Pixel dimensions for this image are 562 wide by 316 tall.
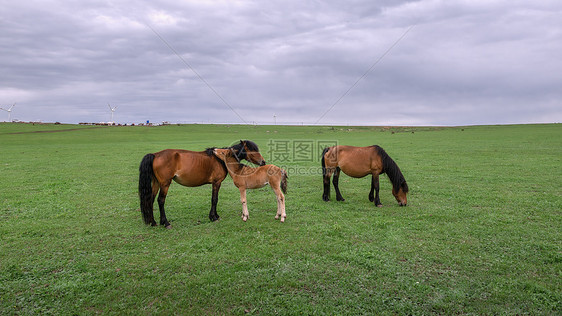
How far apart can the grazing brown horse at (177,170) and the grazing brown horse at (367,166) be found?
2.76 meters

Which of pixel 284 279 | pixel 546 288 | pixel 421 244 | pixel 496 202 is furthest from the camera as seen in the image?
pixel 496 202

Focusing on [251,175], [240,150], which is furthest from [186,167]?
[251,175]

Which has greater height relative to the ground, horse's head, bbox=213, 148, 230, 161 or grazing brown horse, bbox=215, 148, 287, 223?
horse's head, bbox=213, 148, 230, 161

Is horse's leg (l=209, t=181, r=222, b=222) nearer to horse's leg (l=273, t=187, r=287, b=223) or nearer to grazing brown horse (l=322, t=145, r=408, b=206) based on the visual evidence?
horse's leg (l=273, t=187, r=287, b=223)

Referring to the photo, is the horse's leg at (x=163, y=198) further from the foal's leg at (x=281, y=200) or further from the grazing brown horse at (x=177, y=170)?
the foal's leg at (x=281, y=200)

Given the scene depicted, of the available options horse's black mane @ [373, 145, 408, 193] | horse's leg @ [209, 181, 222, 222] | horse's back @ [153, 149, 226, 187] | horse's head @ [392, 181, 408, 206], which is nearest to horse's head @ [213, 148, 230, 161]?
horse's back @ [153, 149, 226, 187]

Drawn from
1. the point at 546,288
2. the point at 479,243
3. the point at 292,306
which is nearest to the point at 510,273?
the point at 546,288

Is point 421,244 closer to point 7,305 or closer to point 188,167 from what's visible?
point 188,167

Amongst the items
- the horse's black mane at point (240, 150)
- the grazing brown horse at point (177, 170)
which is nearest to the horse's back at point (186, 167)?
the grazing brown horse at point (177, 170)

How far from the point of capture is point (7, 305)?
391 cm

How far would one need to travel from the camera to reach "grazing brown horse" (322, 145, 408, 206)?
28.0 feet

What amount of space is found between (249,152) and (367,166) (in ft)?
11.8

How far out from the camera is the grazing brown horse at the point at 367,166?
28.0 ft

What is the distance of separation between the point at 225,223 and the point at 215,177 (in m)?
1.13
